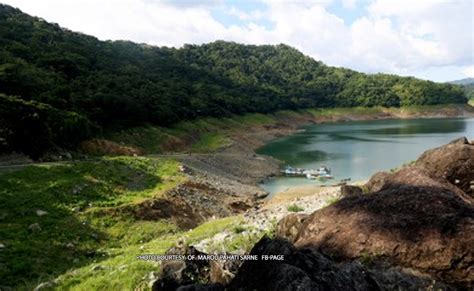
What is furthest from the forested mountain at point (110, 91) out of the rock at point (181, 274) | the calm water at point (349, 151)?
the rock at point (181, 274)

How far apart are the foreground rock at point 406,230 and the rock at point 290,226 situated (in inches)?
51.7

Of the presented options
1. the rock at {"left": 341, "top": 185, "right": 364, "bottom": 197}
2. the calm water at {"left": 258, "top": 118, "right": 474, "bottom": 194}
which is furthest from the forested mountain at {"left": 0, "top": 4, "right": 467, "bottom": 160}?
the rock at {"left": 341, "top": 185, "right": 364, "bottom": 197}

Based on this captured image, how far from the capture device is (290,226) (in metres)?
14.1

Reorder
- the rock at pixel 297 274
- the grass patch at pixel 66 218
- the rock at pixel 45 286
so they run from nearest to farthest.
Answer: the rock at pixel 297 274
the rock at pixel 45 286
the grass patch at pixel 66 218

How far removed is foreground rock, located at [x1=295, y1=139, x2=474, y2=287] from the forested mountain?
30.6 m

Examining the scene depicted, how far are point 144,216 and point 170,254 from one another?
16.8 m

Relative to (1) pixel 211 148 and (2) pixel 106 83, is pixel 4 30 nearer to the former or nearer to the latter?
(2) pixel 106 83

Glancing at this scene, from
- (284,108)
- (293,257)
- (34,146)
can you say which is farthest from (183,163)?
(284,108)

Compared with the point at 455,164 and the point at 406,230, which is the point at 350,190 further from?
the point at 406,230

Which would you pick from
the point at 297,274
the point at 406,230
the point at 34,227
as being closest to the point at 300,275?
the point at 297,274

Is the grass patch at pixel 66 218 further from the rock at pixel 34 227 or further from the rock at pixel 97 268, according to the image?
the rock at pixel 97 268

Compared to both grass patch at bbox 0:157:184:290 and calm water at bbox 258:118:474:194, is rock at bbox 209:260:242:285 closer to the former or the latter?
grass patch at bbox 0:157:184:290

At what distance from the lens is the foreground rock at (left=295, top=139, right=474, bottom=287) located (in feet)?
29.3

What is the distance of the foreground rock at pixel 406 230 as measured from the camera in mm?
8938
